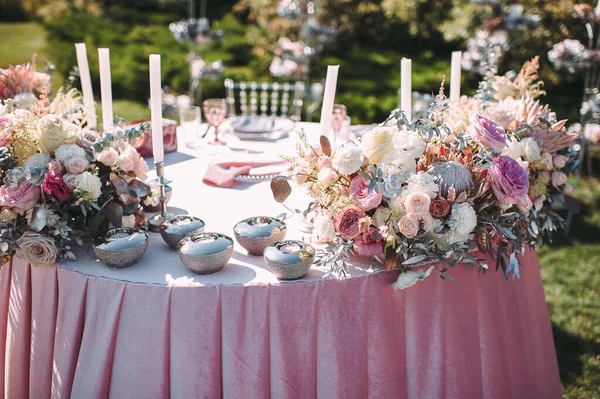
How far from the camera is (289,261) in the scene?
173cm

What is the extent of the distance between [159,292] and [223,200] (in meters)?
0.78

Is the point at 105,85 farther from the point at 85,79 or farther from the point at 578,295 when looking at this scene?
the point at 578,295

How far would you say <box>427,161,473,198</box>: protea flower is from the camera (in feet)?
5.82

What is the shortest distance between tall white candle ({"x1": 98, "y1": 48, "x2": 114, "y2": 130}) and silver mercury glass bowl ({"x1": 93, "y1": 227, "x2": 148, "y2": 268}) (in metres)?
0.58

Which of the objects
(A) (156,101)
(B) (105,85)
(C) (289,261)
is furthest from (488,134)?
(B) (105,85)

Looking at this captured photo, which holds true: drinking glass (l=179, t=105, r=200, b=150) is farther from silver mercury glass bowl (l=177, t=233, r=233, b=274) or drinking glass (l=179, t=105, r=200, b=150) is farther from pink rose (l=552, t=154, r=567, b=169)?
pink rose (l=552, t=154, r=567, b=169)

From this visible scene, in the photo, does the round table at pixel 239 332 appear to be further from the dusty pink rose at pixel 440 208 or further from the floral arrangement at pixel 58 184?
the dusty pink rose at pixel 440 208

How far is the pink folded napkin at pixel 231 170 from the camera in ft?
8.54

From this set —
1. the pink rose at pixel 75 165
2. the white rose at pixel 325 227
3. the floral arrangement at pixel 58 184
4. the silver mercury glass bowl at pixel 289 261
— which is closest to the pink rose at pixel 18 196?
the floral arrangement at pixel 58 184

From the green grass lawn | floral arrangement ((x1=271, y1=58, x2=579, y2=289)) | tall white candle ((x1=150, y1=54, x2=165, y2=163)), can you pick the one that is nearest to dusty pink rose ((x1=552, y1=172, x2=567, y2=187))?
floral arrangement ((x1=271, y1=58, x2=579, y2=289))

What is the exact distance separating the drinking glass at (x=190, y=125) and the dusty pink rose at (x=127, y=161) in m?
1.07

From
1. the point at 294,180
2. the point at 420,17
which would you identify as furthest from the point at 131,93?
the point at 294,180

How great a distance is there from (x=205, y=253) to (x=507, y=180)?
0.97m

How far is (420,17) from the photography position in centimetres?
962
